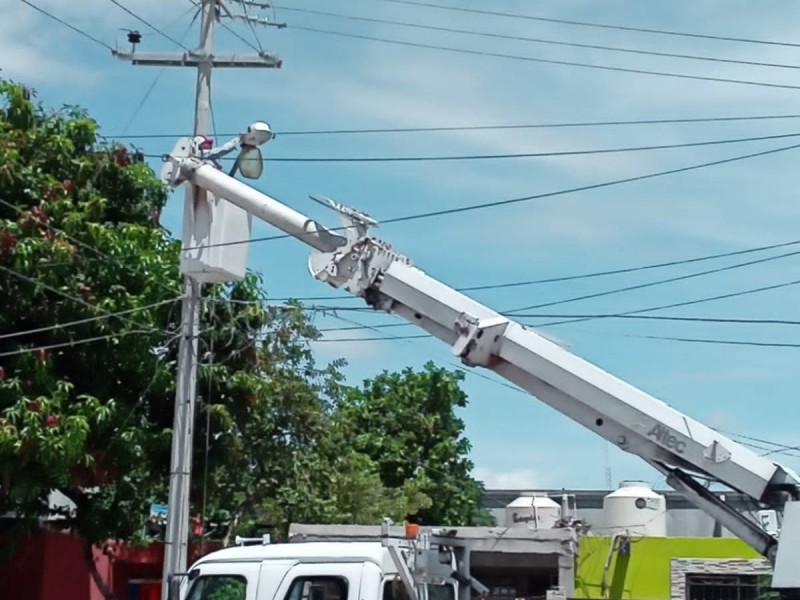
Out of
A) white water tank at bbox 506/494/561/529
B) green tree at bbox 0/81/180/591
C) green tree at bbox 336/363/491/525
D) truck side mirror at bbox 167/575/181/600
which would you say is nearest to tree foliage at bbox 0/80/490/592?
green tree at bbox 0/81/180/591

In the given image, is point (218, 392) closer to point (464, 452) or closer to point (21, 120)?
point (21, 120)

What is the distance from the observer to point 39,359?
64.7 feet

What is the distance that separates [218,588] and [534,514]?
15231 mm

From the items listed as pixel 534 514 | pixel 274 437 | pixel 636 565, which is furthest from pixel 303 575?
pixel 534 514

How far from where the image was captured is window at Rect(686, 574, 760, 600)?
23.3m

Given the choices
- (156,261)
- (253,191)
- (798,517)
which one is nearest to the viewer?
(798,517)

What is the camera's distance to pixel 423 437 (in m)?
40.1

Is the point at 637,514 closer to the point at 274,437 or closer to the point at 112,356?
the point at 274,437

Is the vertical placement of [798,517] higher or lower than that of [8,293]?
lower

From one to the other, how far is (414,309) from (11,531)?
10680mm

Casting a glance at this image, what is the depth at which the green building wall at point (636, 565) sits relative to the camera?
2431cm

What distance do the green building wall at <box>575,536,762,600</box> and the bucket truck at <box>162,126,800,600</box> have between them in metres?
11.8

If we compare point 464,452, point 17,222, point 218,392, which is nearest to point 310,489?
point 218,392

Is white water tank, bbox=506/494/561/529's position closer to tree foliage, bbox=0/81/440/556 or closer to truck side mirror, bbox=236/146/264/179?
tree foliage, bbox=0/81/440/556
